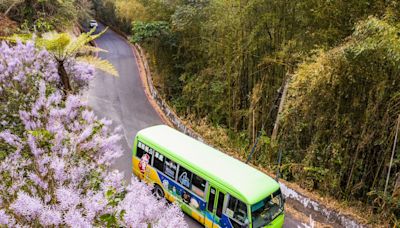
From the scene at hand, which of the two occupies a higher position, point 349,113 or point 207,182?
point 349,113

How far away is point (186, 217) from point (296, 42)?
16.3 ft

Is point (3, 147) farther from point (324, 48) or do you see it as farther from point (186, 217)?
point (324, 48)

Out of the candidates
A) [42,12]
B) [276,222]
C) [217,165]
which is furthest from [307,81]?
[42,12]

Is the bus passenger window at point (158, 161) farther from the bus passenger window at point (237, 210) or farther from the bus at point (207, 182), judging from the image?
the bus passenger window at point (237, 210)

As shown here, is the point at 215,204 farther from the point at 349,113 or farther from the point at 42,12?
the point at 42,12

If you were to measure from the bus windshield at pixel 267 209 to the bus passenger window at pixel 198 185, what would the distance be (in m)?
1.16

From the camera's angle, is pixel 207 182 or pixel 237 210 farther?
pixel 207 182

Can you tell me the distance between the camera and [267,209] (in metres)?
6.37

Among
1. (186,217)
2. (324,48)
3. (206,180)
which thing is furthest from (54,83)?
(324,48)

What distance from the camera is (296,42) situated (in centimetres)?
813

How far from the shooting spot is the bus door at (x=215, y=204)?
643 cm

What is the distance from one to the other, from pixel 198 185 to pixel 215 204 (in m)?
0.53

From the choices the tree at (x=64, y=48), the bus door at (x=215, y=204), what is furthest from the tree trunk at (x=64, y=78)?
the bus door at (x=215, y=204)

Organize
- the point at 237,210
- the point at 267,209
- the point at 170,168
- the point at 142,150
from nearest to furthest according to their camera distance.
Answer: the point at 237,210 < the point at 267,209 < the point at 170,168 < the point at 142,150
